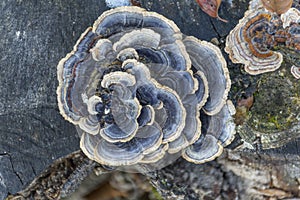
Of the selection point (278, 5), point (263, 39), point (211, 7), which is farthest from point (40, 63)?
point (278, 5)

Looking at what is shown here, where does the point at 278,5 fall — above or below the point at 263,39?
above

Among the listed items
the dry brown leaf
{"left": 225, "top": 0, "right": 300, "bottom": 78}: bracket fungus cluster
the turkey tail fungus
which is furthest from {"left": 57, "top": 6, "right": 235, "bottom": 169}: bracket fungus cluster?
the dry brown leaf

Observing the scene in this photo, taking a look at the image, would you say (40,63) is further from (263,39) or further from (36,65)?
(263,39)

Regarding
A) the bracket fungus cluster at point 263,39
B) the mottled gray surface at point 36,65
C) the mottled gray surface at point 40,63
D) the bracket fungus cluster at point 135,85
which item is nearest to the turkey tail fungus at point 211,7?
the mottled gray surface at point 40,63

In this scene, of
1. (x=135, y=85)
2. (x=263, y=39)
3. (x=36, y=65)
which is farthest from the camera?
(x=36, y=65)

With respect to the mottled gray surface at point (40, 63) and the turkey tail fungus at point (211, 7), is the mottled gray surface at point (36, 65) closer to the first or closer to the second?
the mottled gray surface at point (40, 63)

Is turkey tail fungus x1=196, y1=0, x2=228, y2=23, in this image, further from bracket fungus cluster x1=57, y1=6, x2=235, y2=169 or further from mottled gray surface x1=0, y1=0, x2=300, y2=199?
bracket fungus cluster x1=57, y1=6, x2=235, y2=169
